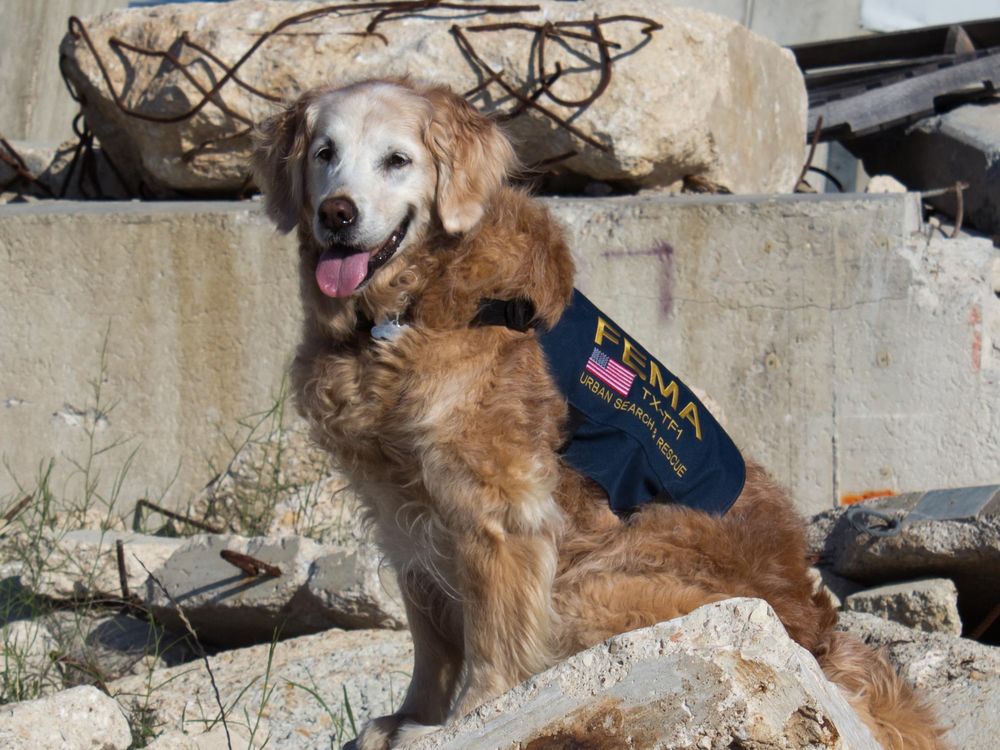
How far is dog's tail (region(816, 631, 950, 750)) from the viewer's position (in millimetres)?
3055

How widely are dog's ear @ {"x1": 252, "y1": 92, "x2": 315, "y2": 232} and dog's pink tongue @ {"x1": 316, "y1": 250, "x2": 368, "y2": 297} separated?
315mm

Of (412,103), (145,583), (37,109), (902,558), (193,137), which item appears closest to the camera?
(412,103)

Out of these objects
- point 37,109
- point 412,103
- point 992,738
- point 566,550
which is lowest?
point 37,109

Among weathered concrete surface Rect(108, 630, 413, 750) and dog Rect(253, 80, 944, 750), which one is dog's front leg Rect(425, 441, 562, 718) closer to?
dog Rect(253, 80, 944, 750)

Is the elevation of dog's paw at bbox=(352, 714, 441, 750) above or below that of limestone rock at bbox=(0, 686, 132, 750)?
below

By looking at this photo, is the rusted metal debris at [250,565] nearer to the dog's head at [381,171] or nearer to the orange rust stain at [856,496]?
the dog's head at [381,171]

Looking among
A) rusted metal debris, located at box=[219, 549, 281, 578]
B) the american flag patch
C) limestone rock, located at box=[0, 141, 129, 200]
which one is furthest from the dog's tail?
limestone rock, located at box=[0, 141, 129, 200]

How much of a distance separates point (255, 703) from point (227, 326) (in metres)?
2.22

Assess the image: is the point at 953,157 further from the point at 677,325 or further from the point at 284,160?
the point at 284,160

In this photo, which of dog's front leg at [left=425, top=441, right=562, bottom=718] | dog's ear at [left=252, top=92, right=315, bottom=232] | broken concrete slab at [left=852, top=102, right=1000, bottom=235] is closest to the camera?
dog's front leg at [left=425, top=441, right=562, bottom=718]

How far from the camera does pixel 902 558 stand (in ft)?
14.9

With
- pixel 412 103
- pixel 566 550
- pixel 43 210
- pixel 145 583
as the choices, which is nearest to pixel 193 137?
pixel 43 210

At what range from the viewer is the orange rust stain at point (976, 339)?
563 cm

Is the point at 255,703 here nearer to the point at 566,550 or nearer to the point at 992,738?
the point at 566,550
